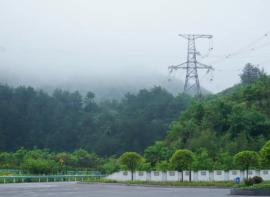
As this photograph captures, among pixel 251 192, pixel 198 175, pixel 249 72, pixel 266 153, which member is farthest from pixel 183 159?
pixel 249 72

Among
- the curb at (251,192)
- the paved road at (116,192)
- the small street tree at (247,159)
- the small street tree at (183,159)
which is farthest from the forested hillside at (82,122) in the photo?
the curb at (251,192)

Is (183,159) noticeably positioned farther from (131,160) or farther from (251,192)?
(251,192)

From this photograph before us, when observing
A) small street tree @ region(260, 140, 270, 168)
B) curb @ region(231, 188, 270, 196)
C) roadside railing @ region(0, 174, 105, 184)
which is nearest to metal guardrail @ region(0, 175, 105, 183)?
roadside railing @ region(0, 174, 105, 184)

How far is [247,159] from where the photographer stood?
34.0 meters

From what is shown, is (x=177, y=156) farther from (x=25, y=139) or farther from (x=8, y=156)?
(x=25, y=139)

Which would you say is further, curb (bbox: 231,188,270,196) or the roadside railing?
the roadside railing

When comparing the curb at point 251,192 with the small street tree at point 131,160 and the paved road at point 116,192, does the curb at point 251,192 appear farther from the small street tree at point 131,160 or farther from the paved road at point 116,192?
the small street tree at point 131,160

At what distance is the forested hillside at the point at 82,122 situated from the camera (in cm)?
8331

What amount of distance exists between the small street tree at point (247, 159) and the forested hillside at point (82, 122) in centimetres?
4771

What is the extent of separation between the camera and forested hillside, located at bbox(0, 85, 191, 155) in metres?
83.3

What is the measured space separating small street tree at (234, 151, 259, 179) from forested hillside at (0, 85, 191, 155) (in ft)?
157

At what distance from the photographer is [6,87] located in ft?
322

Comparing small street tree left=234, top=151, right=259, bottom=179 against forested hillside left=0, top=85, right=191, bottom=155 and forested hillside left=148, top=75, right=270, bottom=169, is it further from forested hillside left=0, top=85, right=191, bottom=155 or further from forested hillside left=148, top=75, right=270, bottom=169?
forested hillside left=0, top=85, right=191, bottom=155

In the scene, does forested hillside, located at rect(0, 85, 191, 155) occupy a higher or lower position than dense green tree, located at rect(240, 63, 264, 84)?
lower
